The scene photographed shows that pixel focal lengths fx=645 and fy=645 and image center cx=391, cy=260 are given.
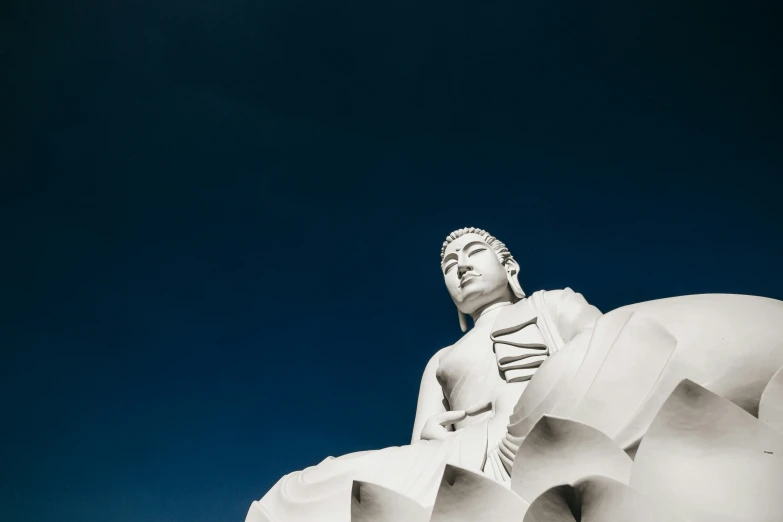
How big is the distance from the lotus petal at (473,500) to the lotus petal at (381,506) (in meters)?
0.17

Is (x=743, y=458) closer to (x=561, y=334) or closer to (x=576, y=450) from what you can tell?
(x=576, y=450)

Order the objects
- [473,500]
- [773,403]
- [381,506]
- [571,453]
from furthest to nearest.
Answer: [381,506] → [473,500] → [571,453] → [773,403]

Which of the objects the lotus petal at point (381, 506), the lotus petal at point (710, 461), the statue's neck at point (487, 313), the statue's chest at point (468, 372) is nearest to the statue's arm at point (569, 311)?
the statue's chest at point (468, 372)

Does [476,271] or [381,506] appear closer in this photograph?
[381,506]

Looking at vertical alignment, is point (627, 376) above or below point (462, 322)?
below

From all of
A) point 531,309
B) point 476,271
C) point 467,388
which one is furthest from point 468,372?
point 476,271

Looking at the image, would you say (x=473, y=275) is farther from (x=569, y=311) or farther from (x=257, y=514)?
(x=257, y=514)

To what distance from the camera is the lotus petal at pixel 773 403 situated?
1.78 metres

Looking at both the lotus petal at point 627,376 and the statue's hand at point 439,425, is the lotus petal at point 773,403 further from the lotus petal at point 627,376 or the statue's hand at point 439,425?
the statue's hand at point 439,425

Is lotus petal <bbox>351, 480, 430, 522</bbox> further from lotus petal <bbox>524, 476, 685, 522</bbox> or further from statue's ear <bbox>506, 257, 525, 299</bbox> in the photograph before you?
statue's ear <bbox>506, 257, 525, 299</bbox>

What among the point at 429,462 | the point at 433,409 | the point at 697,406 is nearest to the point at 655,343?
the point at 697,406

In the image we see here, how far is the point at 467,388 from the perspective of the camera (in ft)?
13.4

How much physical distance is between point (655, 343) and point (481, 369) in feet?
6.75

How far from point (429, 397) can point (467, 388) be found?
65 centimetres
